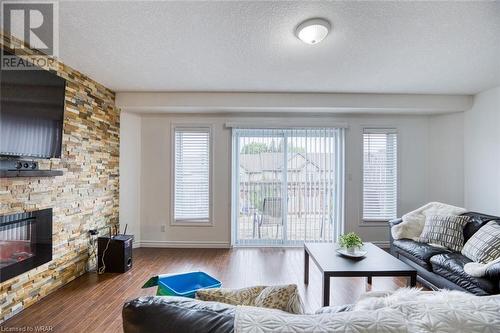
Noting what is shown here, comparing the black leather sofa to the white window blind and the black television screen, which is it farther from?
the black television screen

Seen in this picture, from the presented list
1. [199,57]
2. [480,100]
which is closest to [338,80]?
[199,57]

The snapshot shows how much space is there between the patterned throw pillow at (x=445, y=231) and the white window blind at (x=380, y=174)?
127cm

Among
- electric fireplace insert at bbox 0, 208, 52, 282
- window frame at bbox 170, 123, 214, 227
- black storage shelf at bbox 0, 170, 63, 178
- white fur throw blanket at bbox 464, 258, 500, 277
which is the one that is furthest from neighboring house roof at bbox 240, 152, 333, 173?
electric fireplace insert at bbox 0, 208, 52, 282

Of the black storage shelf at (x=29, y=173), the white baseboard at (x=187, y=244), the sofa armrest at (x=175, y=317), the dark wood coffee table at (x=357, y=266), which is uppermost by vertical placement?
the black storage shelf at (x=29, y=173)

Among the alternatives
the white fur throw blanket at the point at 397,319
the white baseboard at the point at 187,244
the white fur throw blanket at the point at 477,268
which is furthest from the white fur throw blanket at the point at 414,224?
the white fur throw blanket at the point at 397,319

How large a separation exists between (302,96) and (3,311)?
4.14m

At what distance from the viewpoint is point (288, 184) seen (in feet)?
14.8

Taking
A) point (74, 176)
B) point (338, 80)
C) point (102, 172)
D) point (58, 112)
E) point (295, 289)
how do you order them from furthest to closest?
point (102, 172) → point (338, 80) → point (74, 176) → point (58, 112) → point (295, 289)

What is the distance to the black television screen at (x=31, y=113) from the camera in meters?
2.08

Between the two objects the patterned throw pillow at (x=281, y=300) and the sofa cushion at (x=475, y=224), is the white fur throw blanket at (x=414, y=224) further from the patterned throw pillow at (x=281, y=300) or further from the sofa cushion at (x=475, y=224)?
the patterned throw pillow at (x=281, y=300)

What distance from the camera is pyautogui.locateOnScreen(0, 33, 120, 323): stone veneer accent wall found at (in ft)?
7.75

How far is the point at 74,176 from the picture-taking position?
3.11 metres

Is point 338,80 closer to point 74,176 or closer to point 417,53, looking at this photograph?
point 417,53

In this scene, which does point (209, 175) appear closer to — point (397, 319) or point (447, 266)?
point (447, 266)
